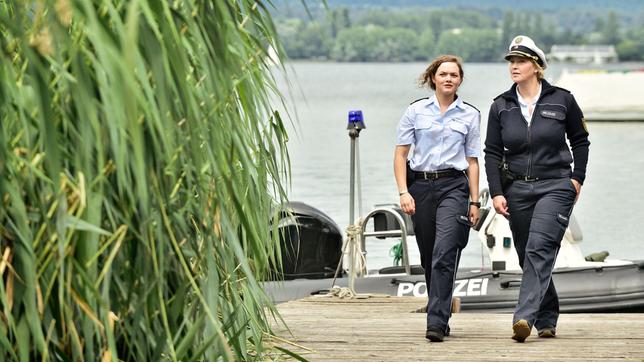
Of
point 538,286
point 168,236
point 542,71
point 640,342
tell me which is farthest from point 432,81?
point 168,236

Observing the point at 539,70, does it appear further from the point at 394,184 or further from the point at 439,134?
the point at 394,184

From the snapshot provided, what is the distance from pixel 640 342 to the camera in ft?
21.2

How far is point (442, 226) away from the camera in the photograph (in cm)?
673

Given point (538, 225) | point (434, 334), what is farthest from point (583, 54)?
point (434, 334)

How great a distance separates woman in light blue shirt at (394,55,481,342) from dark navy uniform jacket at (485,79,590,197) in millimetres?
104

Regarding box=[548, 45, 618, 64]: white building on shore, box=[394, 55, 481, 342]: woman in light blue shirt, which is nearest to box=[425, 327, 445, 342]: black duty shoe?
box=[394, 55, 481, 342]: woman in light blue shirt

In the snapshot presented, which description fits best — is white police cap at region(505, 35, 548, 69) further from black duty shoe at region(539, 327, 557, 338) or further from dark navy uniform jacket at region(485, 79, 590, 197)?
black duty shoe at region(539, 327, 557, 338)

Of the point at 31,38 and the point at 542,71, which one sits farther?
the point at 542,71

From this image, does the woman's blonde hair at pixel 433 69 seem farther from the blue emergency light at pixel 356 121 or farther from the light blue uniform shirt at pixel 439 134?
the blue emergency light at pixel 356 121

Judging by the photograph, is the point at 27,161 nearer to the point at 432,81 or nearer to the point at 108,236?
the point at 108,236

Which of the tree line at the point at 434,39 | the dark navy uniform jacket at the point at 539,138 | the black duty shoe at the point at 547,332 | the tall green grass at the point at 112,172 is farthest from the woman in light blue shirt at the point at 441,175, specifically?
the tree line at the point at 434,39

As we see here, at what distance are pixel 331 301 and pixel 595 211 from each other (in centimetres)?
2282

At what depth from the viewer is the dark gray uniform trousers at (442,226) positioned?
6.71m

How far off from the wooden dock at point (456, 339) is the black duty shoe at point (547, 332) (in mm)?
36
